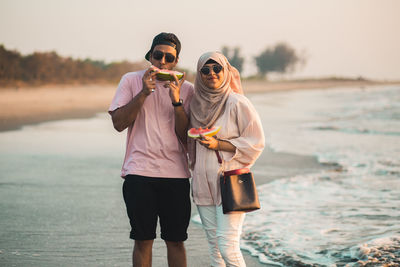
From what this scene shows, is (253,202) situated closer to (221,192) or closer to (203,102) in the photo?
(221,192)

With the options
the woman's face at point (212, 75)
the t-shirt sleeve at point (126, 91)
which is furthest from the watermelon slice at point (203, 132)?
the t-shirt sleeve at point (126, 91)

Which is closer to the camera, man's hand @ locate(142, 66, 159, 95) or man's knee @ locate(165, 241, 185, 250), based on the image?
man's hand @ locate(142, 66, 159, 95)

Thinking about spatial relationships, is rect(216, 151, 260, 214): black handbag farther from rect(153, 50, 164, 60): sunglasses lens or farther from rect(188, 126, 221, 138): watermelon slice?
rect(153, 50, 164, 60): sunglasses lens

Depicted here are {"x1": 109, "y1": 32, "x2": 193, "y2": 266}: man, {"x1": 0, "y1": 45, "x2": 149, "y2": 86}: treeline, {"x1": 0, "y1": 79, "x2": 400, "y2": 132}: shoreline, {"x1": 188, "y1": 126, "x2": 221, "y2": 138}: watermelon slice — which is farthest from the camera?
{"x1": 0, "y1": 45, "x2": 149, "y2": 86}: treeline

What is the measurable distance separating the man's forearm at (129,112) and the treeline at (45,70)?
26.5 metres

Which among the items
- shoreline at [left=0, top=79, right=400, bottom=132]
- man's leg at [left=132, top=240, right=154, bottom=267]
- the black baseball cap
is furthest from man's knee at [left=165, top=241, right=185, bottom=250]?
shoreline at [left=0, top=79, right=400, bottom=132]

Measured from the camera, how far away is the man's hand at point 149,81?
120 inches

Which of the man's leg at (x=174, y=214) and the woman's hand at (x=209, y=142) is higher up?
the woman's hand at (x=209, y=142)

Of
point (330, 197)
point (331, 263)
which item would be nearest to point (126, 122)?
point (331, 263)

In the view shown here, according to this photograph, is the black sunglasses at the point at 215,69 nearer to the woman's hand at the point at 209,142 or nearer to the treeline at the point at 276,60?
the woman's hand at the point at 209,142

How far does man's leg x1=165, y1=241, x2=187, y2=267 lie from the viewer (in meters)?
3.32

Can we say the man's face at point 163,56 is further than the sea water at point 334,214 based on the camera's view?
No

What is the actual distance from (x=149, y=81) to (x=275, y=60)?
104900 millimetres

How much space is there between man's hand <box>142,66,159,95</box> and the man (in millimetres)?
76
